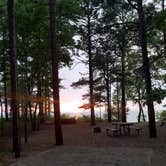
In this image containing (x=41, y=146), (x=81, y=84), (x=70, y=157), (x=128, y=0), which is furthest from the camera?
(x=81, y=84)

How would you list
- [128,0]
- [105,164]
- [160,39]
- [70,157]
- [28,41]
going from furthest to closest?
[160,39] < [28,41] < [128,0] < [70,157] < [105,164]

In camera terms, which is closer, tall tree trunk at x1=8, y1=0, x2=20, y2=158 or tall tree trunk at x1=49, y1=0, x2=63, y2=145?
tall tree trunk at x1=8, y1=0, x2=20, y2=158

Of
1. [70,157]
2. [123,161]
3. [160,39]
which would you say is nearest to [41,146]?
[70,157]

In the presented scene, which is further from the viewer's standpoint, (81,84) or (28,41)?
(81,84)

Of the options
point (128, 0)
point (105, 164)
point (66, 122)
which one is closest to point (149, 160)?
point (105, 164)

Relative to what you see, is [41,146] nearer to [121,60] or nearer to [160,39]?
[160,39]

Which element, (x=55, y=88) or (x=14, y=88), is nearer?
(x=14, y=88)

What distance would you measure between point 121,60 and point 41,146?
20.2 meters

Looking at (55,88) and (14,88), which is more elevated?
(55,88)

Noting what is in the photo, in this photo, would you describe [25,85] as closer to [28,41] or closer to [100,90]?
[28,41]

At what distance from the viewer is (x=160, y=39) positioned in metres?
31.3

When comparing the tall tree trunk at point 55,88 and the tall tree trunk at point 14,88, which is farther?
the tall tree trunk at point 55,88

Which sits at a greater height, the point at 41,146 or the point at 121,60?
the point at 121,60

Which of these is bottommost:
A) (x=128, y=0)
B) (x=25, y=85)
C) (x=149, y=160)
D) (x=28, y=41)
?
(x=149, y=160)
